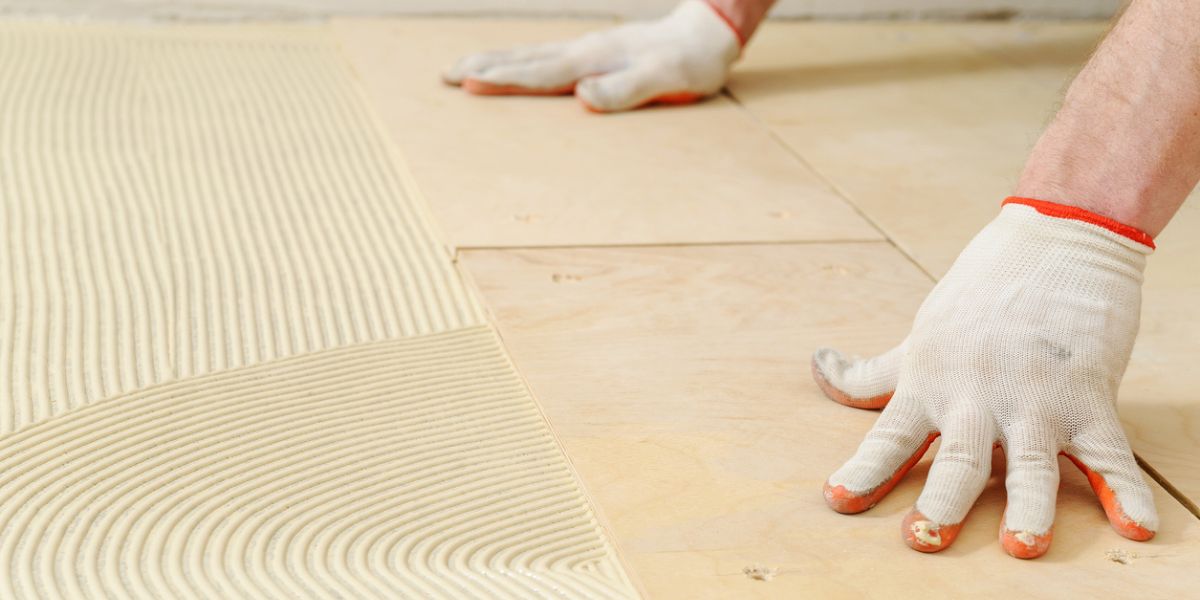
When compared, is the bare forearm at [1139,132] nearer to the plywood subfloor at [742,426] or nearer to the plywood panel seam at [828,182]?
the plywood subfloor at [742,426]

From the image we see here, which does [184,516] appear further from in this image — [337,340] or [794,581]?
[794,581]

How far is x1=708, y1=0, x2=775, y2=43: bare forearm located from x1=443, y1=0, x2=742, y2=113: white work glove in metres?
0.02

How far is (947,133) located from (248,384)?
1483mm

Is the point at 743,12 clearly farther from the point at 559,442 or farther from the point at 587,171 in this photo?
the point at 559,442

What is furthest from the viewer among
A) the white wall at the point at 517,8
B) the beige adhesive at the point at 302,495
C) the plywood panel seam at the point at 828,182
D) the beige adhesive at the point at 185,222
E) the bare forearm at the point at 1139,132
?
the white wall at the point at 517,8

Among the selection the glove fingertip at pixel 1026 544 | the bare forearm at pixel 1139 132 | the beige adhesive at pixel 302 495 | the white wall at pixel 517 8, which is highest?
the bare forearm at pixel 1139 132

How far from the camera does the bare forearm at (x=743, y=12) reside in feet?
8.02

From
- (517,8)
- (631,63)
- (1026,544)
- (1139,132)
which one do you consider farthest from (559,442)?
(517,8)

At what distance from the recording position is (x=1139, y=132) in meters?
1.22

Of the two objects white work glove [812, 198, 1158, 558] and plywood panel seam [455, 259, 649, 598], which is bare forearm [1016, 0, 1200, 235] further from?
plywood panel seam [455, 259, 649, 598]

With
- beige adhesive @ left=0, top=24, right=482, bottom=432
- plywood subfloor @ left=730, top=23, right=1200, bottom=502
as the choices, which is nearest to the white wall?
plywood subfloor @ left=730, top=23, right=1200, bottom=502

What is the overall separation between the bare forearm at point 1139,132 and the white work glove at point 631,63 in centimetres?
119

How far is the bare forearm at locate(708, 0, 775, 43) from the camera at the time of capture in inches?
96.2

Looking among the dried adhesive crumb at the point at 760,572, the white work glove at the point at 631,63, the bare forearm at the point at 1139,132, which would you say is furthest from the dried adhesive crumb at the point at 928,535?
the white work glove at the point at 631,63
